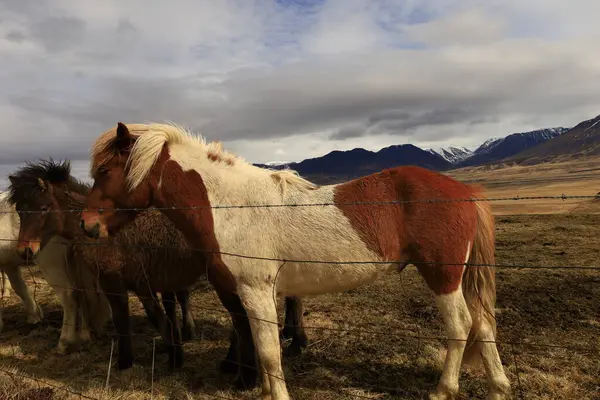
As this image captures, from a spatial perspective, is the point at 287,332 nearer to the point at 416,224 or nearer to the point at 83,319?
the point at 416,224

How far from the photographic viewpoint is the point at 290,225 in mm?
3229

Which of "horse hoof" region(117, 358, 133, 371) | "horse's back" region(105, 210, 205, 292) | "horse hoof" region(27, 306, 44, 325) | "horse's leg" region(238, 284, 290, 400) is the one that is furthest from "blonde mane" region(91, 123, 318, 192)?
"horse hoof" region(27, 306, 44, 325)

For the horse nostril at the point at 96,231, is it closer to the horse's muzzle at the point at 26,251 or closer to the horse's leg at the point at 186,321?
the horse's muzzle at the point at 26,251

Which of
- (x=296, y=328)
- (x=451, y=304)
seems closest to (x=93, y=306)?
(x=296, y=328)

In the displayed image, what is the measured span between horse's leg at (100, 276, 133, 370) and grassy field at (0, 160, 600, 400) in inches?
6.1

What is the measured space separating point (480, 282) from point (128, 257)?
3.69 metres

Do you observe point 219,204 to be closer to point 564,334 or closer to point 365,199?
point 365,199

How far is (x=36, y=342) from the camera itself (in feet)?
17.9

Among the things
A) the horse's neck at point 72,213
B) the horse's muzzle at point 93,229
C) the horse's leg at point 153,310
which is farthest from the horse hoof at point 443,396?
the horse's neck at point 72,213

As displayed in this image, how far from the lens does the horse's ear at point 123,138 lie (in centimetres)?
325

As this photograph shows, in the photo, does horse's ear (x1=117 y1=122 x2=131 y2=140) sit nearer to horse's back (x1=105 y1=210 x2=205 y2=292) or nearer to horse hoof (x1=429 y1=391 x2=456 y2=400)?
horse's back (x1=105 y1=210 x2=205 y2=292)

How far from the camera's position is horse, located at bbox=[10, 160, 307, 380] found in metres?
4.31

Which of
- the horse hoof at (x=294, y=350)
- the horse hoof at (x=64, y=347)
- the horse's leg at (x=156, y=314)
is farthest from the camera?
the horse hoof at (x=64, y=347)

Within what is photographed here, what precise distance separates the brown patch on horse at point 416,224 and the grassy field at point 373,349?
0.50 m
